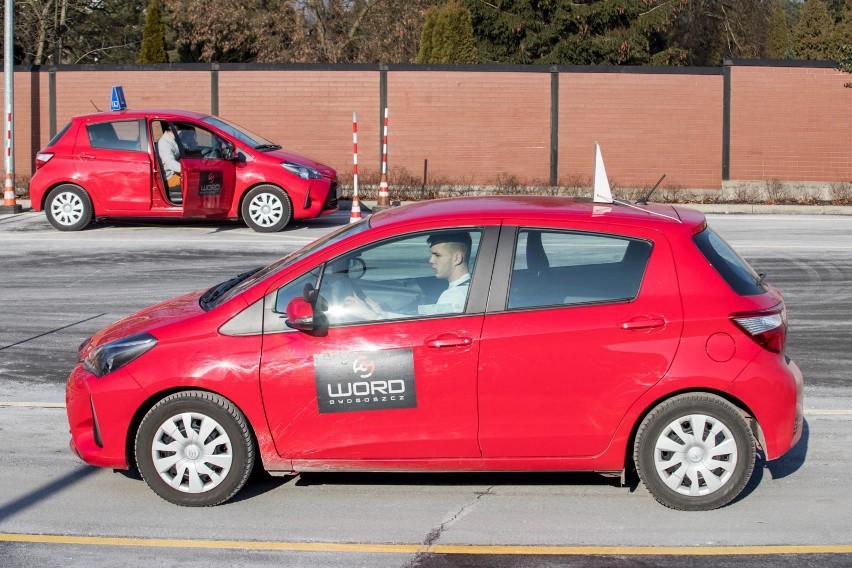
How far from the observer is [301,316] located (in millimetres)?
5695

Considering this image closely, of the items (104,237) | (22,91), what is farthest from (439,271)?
(22,91)

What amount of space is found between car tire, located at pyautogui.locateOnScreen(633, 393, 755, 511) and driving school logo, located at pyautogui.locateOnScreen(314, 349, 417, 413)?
47.7 inches

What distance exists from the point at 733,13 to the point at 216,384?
121 ft

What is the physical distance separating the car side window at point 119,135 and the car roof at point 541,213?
35.4ft

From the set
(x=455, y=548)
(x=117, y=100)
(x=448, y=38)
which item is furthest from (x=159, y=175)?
(x=448, y=38)

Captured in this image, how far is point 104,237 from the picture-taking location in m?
16.5

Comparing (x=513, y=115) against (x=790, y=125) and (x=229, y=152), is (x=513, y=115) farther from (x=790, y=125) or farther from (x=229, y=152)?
(x=229, y=152)

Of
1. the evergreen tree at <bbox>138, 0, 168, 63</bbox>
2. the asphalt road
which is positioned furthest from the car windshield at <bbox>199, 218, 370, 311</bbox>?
the evergreen tree at <bbox>138, 0, 168, 63</bbox>

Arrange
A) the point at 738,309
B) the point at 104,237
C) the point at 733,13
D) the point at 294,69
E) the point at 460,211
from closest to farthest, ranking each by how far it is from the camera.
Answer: the point at 738,309
the point at 460,211
the point at 104,237
the point at 294,69
the point at 733,13

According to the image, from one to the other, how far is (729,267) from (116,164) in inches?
484

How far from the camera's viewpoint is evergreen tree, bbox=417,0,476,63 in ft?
98.8

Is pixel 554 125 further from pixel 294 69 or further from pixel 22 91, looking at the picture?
pixel 22 91

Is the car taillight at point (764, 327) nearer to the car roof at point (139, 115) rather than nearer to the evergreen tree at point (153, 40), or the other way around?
the car roof at point (139, 115)

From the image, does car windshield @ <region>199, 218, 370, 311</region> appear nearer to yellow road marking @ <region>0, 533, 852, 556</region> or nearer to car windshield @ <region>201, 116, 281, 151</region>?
yellow road marking @ <region>0, 533, 852, 556</region>
